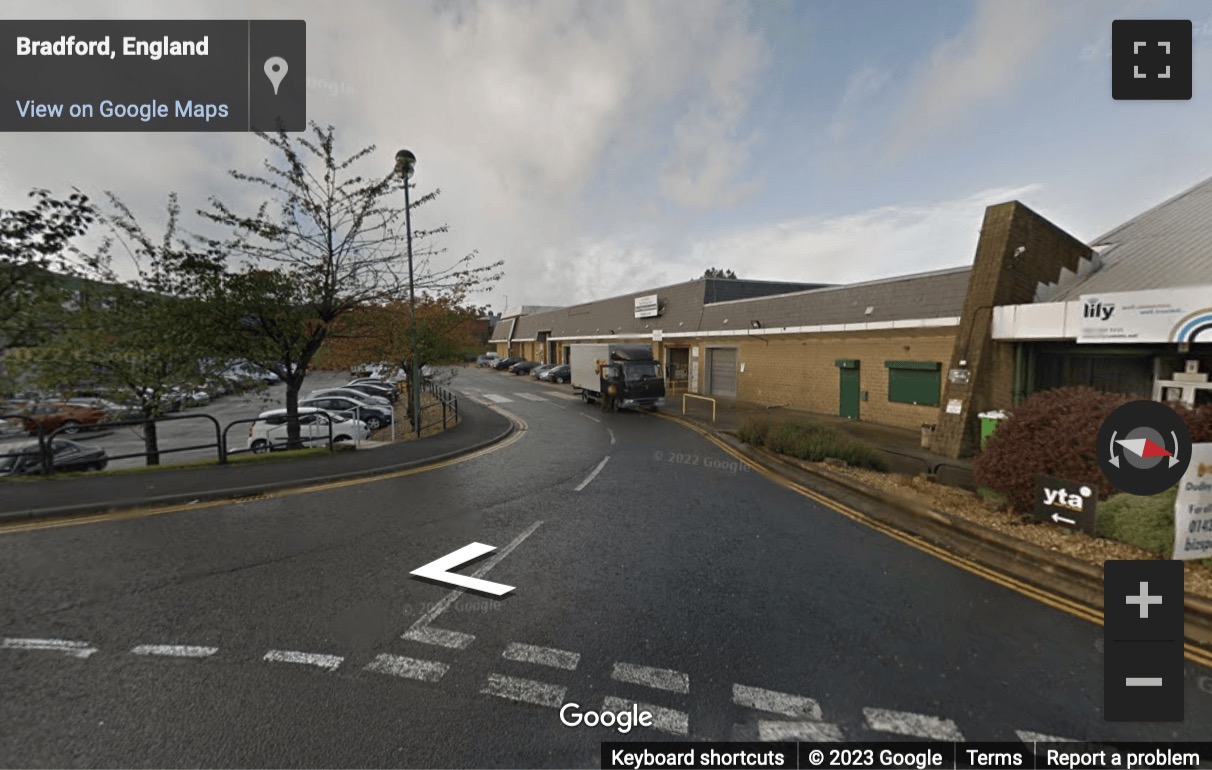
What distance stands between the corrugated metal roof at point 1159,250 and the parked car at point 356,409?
2086cm

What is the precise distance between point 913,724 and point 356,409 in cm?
1701

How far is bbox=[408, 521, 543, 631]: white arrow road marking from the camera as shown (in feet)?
12.4

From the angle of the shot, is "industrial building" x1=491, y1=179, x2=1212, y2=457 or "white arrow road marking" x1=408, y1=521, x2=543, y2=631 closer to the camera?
"white arrow road marking" x1=408, y1=521, x2=543, y2=631

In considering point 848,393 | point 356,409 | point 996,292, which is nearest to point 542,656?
point 996,292

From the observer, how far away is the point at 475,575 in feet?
15.2

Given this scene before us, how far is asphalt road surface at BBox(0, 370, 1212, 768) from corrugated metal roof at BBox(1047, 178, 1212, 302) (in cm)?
1012

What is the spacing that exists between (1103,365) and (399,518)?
15.5 m

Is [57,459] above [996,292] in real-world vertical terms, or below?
below

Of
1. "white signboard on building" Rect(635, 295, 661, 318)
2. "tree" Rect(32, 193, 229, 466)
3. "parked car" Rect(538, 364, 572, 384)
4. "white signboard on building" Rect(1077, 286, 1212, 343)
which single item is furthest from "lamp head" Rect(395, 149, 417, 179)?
"parked car" Rect(538, 364, 572, 384)

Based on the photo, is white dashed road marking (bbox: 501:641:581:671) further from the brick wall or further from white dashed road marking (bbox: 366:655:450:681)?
the brick wall

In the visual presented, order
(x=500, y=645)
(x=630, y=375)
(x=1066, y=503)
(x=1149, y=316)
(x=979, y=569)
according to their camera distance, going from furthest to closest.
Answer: (x=630, y=375), (x=1149, y=316), (x=1066, y=503), (x=979, y=569), (x=500, y=645)

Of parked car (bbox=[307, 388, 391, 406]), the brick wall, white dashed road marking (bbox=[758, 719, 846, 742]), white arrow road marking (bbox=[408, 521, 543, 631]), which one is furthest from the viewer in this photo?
parked car (bbox=[307, 388, 391, 406])

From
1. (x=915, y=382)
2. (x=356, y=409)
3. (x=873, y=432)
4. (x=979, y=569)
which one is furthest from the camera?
(x=356, y=409)

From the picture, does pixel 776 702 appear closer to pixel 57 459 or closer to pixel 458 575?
pixel 458 575
